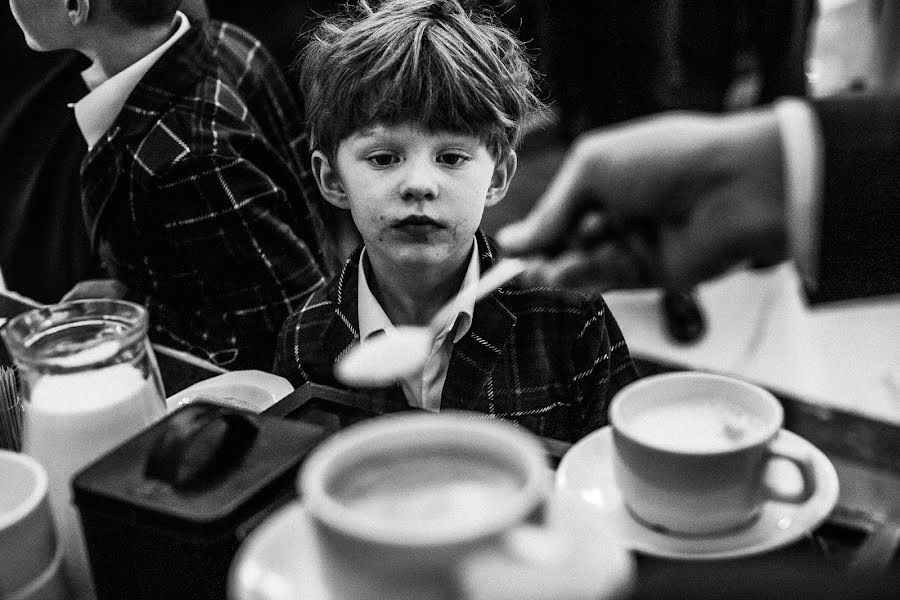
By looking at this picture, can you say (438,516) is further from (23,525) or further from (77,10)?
(77,10)

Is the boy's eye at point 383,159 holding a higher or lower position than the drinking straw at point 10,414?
higher

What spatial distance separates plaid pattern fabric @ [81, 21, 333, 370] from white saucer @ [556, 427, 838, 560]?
105 cm

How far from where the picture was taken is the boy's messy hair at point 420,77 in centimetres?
143

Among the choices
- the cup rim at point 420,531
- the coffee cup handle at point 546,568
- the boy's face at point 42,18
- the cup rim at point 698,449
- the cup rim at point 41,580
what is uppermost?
the boy's face at point 42,18

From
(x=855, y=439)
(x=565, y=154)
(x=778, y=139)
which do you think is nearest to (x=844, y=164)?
(x=778, y=139)

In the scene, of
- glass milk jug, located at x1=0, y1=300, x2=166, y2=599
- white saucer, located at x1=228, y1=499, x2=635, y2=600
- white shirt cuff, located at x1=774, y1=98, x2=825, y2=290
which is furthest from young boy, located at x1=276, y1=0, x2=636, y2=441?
white saucer, located at x1=228, y1=499, x2=635, y2=600

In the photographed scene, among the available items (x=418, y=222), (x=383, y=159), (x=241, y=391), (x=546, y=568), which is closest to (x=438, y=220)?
(x=418, y=222)

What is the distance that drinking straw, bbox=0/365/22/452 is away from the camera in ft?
3.76

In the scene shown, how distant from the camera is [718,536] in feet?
2.80

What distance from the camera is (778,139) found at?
2.68 feet

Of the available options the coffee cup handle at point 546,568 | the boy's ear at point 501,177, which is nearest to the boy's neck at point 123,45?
the boy's ear at point 501,177

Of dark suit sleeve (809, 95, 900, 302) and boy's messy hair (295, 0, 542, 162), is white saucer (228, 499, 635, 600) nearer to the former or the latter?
dark suit sleeve (809, 95, 900, 302)

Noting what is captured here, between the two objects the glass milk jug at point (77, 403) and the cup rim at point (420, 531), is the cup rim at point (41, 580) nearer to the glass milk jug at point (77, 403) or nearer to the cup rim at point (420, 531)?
the glass milk jug at point (77, 403)

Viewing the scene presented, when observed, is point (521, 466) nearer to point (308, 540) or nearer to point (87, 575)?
point (308, 540)
